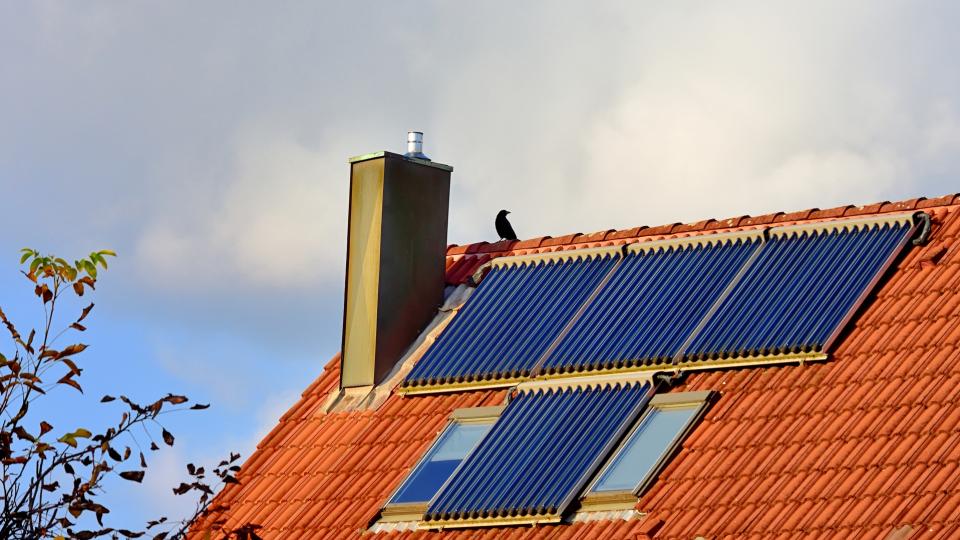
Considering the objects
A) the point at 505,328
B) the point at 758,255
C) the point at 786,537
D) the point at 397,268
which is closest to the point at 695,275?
the point at 758,255

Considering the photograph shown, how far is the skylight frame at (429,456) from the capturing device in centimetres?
2138

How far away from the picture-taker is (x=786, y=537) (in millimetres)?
18000

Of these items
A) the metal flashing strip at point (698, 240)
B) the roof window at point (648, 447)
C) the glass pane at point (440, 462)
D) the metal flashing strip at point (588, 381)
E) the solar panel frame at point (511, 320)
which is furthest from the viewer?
the metal flashing strip at point (698, 240)

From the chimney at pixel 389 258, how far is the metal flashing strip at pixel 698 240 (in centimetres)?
270

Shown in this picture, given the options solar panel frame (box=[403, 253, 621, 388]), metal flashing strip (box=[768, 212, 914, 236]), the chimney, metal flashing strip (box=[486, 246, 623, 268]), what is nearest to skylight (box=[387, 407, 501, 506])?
solar panel frame (box=[403, 253, 621, 388])

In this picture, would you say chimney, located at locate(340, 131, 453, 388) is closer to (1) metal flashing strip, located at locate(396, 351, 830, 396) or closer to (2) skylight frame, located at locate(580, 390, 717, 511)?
(1) metal flashing strip, located at locate(396, 351, 830, 396)

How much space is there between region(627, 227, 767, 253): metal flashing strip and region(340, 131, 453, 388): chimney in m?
2.70

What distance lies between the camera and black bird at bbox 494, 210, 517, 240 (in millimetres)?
26719

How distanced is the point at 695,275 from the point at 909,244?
8.30ft

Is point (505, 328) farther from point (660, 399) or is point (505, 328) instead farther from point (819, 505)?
point (819, 505)

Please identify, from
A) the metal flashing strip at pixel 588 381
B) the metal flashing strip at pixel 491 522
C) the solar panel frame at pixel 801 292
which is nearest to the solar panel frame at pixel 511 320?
the metal flashing strip at pixel 588 381

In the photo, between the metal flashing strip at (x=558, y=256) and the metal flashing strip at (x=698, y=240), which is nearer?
the metal flashing strip at (x=698, y=240)

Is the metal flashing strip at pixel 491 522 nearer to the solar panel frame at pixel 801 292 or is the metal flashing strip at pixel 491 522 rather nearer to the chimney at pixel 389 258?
the solar panel frame at pixel 801 292

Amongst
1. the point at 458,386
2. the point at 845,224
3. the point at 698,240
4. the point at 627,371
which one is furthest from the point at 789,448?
the point at 458,386
